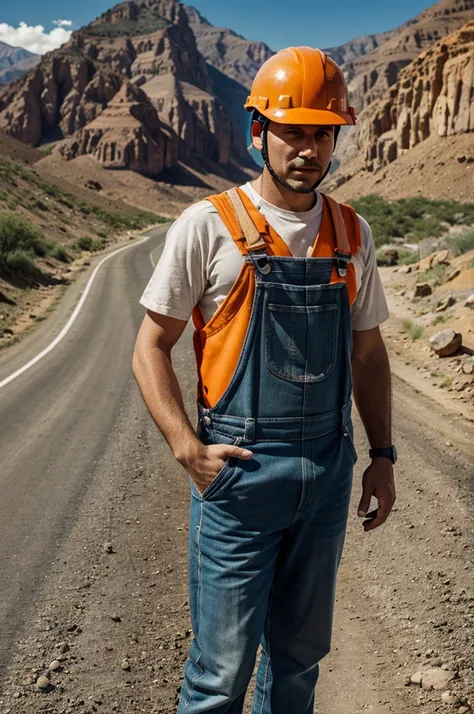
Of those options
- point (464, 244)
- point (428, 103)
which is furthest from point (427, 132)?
point (464, 244)

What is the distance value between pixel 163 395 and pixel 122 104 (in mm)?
127147

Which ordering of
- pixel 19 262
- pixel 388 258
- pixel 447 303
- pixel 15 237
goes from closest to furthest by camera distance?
pixel 447 303 → pixel 388 258 → pixel 19 262 → pixel 15 237

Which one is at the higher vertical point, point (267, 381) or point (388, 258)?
point (267, 381)

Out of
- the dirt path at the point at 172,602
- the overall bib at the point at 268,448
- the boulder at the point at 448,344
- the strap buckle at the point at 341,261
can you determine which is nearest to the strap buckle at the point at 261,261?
the overall bib at the point at 268,448

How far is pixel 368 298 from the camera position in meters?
2.41

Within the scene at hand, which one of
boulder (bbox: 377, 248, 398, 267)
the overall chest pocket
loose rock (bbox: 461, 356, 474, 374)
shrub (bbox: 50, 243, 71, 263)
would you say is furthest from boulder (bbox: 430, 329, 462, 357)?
shrub (bbox: 50, 243, 71, 263)

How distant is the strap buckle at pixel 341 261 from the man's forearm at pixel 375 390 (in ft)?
1.54

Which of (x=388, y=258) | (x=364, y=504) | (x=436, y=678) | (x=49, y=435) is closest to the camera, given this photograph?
(x=364, y=504)

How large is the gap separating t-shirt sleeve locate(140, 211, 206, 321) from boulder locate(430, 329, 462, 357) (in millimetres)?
8660

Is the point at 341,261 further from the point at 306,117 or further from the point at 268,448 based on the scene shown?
the point at 268,448

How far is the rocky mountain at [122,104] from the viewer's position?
374ft

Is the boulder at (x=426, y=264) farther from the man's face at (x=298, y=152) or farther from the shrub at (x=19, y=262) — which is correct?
the man's face at (x=298, y=152)

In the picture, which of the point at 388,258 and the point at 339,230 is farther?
the point at 388,258

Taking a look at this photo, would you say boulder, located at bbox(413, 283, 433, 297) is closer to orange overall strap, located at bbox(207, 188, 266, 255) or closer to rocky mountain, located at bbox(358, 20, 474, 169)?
orange overall strap, located at bbox(207, 188, 266, 255)
